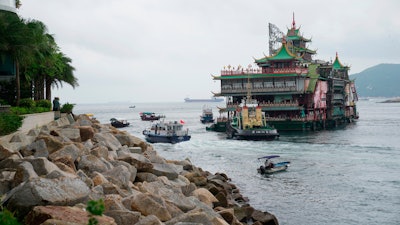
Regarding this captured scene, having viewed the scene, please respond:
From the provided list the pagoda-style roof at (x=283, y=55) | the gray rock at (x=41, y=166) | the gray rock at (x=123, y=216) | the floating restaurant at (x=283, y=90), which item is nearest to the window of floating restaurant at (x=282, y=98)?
the floating restaurant at (x=283, y=90)

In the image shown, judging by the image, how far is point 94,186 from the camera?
1592cm

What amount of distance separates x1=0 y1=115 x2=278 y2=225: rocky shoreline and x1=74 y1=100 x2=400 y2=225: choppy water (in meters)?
3.57

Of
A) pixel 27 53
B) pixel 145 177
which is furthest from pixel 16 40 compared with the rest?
pixel 145 177

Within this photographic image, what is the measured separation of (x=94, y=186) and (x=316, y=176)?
23742mm

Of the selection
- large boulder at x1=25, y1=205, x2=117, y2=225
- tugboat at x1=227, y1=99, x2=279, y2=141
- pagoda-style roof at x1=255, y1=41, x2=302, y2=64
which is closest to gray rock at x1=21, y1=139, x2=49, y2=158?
large boulder at x1=25, y1=205, x2=117, y2=225

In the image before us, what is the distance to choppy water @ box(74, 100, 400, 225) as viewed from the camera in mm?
25938

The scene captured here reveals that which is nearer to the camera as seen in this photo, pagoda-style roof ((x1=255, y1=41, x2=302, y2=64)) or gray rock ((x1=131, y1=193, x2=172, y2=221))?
gray rock ((x1=131, y1=193, x2=172, y2=221))

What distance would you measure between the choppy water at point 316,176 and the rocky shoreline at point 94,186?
357 centimetres

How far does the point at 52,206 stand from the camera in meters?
12.1

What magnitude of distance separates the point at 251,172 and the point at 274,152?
43.5ft

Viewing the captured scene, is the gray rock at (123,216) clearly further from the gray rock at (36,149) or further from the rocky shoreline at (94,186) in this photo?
the gray rock at (36,149)

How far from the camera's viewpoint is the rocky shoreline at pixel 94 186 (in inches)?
489

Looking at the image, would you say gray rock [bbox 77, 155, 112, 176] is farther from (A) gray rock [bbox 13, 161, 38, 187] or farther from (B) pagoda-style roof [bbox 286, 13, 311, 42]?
(B) pagoda-style roof [bbox 286, 13, 311, 42]

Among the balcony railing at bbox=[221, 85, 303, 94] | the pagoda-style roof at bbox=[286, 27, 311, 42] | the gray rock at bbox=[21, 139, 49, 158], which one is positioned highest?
the pagoda-style roof at bbox=[286, 27, 311, 42]
